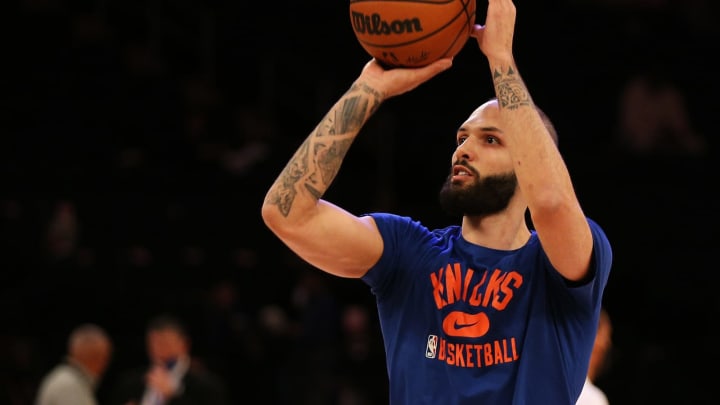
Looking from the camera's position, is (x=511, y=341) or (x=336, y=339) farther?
(x=336, y=339)

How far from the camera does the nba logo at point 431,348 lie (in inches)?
125

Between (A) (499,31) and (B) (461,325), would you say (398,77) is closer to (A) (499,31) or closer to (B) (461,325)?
(A) (499,31)

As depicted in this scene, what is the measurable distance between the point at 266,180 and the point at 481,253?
6.73 m

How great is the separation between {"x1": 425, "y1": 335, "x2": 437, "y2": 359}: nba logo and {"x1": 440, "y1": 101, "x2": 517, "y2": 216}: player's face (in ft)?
1.32

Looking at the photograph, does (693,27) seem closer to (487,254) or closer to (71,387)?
(71,387)

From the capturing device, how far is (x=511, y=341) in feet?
10.2

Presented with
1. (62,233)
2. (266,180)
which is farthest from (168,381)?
(266,180)

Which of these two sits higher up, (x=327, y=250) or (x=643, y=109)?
(x=327, y=250)

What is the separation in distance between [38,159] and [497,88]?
7.62 metres

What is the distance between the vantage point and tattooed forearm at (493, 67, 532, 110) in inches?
119

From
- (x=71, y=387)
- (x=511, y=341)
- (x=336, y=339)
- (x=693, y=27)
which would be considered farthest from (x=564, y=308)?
(x=693, y=27)

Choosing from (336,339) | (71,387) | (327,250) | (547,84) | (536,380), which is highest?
(327,250)

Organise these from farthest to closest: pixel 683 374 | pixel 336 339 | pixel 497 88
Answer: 1. pixel 336 339
2. pixel 683 374
3. pixel 497 88

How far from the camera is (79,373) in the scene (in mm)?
7520
